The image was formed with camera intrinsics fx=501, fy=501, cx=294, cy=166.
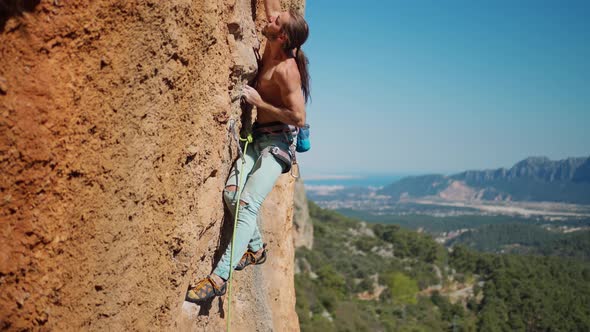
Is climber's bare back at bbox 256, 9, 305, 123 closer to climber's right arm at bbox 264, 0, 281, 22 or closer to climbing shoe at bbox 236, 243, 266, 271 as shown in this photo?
climber's right arm at bbox 264, 0, 281, 22

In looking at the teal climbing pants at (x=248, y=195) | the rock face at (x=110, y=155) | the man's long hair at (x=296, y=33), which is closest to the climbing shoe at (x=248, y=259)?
the teal climbing pants at (x=248, y=195)

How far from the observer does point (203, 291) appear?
163 inches

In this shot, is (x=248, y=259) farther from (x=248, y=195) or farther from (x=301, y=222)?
(x=301, y=222)

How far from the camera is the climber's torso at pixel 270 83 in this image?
14.9ft

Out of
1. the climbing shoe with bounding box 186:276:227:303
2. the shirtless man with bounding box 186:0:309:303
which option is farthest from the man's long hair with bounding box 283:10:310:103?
the climbing shoe with bounding box 186:276:227:303

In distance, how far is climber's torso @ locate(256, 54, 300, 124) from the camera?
455cm

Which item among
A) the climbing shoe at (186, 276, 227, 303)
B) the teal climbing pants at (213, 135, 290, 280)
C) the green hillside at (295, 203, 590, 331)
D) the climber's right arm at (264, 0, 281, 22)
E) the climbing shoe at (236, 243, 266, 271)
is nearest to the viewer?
the climbing shoe at (186, 276, 227, 303)

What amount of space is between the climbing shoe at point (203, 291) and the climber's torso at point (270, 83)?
1.58m

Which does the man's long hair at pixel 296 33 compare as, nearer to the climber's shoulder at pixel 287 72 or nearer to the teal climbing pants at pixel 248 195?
the climber's shoulder at pixel 287 72

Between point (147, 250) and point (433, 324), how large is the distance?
148ft

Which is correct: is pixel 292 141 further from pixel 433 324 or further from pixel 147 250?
pixel 433 324

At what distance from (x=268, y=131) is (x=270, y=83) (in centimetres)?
45

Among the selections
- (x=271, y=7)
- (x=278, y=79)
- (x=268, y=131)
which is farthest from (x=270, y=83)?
(x=271, y=7)

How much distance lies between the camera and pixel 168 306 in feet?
12.0
